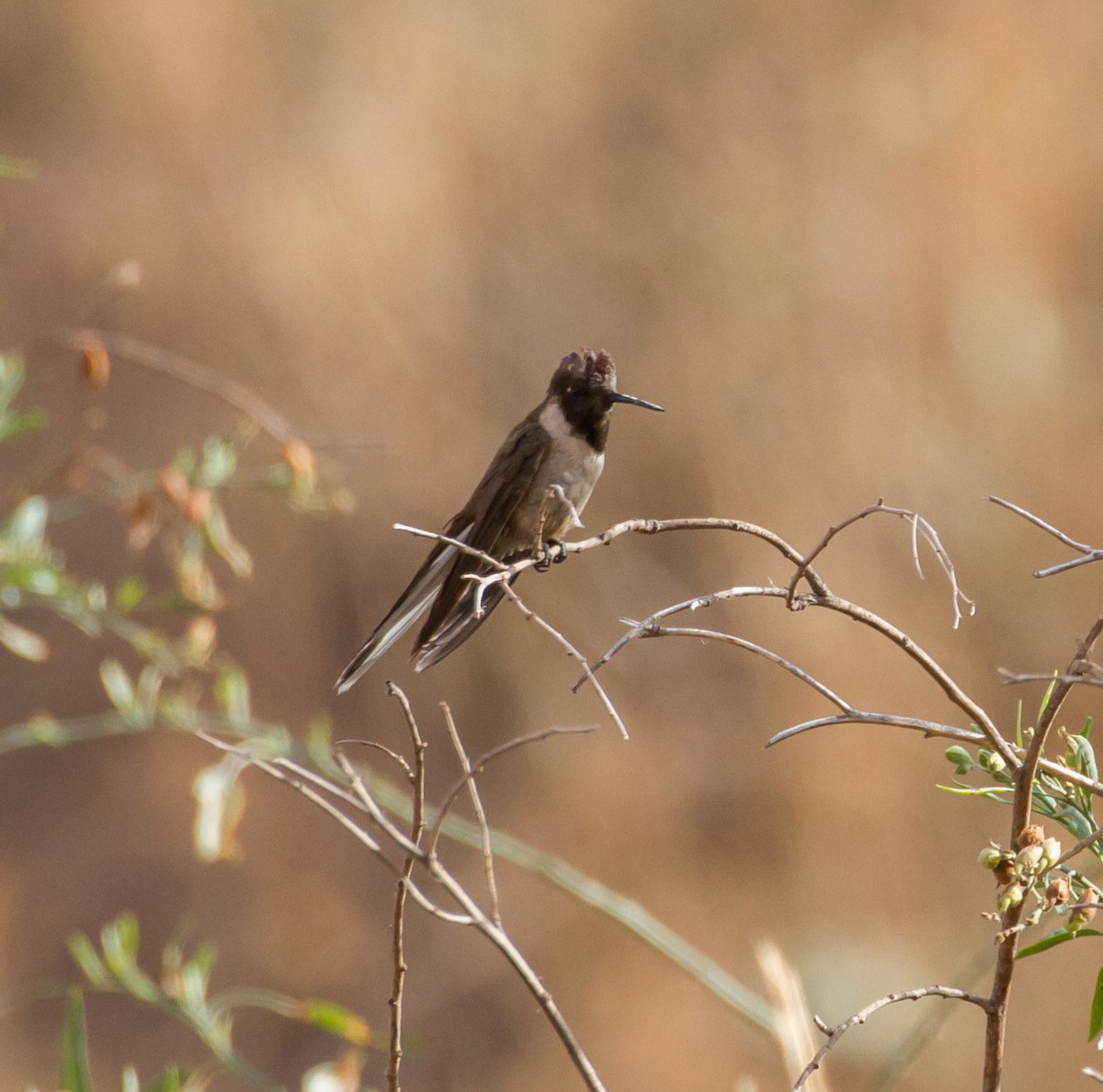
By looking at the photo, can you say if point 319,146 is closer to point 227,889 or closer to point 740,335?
point 740,335

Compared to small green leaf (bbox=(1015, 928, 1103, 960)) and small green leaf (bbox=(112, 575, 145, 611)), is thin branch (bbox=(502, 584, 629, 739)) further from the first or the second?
small green leaf (bbox=(112, 575, 145, 611))

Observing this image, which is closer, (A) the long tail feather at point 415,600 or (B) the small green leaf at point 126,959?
(B) the small green leaf at point 126,959

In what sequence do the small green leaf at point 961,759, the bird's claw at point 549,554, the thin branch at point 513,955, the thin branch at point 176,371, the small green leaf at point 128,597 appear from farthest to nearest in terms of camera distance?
the small green leaf at point 128,597 → the bird's claw at point 549,554 → the thin branch at point 176,371 → the small green leaf at point 961,759 → the thin branch at point 513,955

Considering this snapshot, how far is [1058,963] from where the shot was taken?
718 centimetres

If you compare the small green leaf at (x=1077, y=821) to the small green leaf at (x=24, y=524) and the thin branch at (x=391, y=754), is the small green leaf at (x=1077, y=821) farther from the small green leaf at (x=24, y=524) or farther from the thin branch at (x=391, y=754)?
the small green leaf at (x=24, y=524)

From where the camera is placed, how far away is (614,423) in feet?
23.7

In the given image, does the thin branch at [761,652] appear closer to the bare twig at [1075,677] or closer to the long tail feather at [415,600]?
the bare twig at [1075,677]

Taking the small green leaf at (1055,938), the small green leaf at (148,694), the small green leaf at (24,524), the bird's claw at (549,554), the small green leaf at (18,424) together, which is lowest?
the small green leaf at (148,694)

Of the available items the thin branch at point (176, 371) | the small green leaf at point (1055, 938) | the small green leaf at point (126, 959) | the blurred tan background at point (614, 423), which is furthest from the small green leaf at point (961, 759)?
the blurred tan background at point (614, 423)

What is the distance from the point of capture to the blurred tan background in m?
7.18

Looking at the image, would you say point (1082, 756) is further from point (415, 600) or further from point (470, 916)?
point (415, 600)

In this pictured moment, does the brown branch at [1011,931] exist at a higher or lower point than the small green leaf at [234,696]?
higher

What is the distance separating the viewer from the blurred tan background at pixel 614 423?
718cm

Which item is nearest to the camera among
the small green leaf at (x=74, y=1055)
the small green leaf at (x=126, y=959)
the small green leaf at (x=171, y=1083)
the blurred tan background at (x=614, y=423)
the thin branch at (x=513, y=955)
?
the thin branch at (x=513, y=955)
